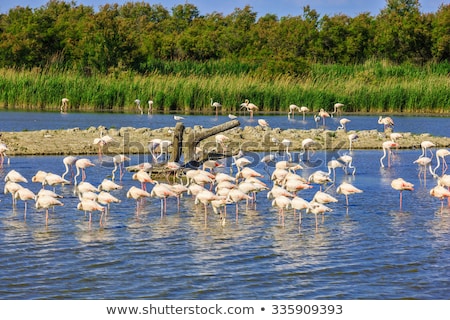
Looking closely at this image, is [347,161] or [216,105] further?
[216,105]

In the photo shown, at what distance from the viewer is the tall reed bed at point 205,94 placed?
30.8m

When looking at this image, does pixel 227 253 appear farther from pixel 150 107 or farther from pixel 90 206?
pixel 150 107

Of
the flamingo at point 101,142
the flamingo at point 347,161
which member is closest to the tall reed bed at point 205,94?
the flamingo at point 101,142

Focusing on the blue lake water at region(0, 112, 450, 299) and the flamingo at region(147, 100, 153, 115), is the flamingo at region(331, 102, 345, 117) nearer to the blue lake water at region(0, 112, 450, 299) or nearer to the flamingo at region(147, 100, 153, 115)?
the flamingo at region(147, 100, 153, 115)

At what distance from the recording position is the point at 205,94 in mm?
31891

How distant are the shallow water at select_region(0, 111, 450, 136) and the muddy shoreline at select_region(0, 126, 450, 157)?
3.02 meters

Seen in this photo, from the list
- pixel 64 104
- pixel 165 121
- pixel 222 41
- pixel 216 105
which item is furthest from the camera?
pixel 222 41

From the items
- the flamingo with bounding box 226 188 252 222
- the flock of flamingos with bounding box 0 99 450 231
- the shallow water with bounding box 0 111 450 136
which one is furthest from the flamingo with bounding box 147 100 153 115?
the flamingo with bounding box 226 188 252 222

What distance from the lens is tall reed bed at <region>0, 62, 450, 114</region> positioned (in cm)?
3084

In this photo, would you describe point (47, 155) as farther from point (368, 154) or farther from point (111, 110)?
point (111, 110)

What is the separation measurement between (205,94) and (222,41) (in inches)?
734

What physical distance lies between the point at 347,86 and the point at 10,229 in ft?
81.9

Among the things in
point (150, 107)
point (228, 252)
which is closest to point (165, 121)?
point (150, 107)
